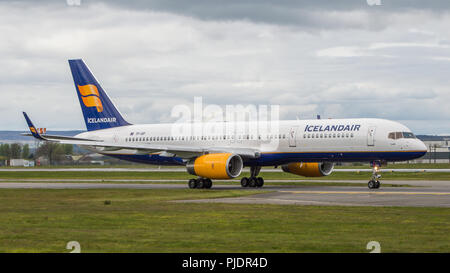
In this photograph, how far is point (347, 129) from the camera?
41.5m

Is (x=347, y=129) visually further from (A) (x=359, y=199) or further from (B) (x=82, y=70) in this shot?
(B) (x=82, y=70)

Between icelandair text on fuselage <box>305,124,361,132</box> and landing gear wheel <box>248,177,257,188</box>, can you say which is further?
landing gear wheel <box>248,177,257,188</box>

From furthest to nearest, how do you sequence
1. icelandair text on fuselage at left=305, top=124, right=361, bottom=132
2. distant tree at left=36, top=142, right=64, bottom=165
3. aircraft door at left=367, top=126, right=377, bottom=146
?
distant tree at left=36, top=142, right=64, bottom=165 → icelandair text on fuselage at left=305, top=124, right=361, bottom=132 → aircraft door at left=367, top=126, right=377, bottom=146

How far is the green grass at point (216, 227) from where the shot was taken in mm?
15930

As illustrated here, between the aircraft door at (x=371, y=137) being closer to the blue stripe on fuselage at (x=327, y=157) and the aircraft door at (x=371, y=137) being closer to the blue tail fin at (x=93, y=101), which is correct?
the blue stripe on fuselage at (x=327, y=157)

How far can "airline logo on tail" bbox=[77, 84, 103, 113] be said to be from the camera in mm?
52866

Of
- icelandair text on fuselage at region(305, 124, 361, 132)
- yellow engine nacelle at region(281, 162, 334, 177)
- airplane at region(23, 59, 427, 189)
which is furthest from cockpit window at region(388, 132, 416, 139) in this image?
yellow engine nacelle at region(281, 162, 334, 177)

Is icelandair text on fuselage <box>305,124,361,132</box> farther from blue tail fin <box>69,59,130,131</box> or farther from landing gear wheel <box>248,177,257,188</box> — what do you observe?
blue tail fin <box>69,59,130,131</box>

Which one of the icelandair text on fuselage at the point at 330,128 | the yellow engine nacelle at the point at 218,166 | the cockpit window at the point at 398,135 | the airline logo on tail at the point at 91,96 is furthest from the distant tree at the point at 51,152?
the cockpit window at the point at 398,135

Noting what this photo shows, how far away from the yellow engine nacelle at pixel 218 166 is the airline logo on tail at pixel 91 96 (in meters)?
13.2

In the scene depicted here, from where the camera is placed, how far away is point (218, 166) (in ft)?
135

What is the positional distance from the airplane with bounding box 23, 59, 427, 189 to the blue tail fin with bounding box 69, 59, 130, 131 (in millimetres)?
81
